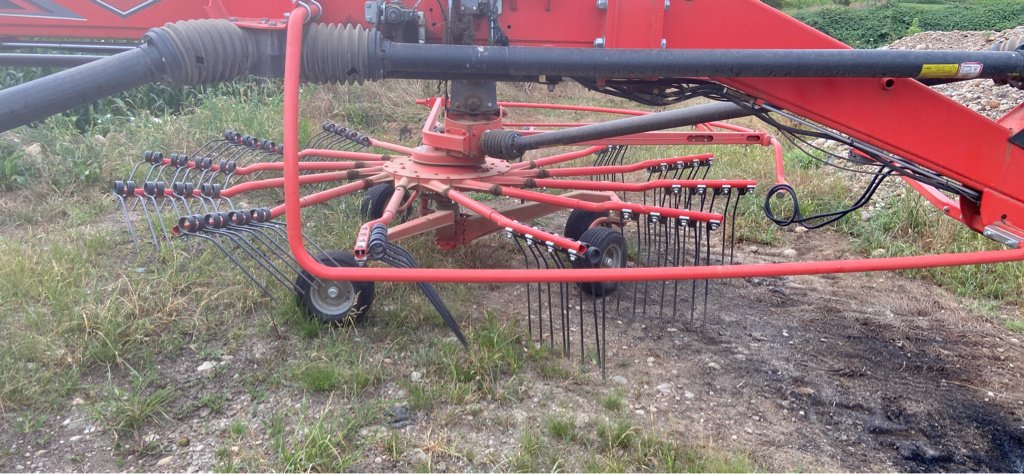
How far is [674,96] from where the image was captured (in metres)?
2.74

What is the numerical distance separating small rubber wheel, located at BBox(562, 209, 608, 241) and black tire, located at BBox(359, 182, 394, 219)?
1075mm

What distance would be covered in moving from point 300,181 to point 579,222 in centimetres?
150

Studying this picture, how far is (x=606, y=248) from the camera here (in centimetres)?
368

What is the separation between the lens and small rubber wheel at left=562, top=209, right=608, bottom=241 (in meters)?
4.15

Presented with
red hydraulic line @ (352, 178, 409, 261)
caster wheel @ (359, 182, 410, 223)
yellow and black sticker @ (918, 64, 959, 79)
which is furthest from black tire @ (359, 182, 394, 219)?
yellow and black sticker @ (918, 64, 959, 79)

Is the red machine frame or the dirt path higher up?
the red machine frame

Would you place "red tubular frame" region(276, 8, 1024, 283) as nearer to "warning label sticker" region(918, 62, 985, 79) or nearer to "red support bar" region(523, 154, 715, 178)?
"warning label sticker" region(918, 62, 985, 79)

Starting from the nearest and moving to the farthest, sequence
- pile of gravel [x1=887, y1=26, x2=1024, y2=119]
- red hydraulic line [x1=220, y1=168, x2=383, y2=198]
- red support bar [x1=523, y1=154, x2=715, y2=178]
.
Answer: red hydraulic line [x1=220, y1=168, x2=383, y2=198] → red support bar [x1=523, y1=154, x2=715, y2=178] → pile of gravel [x1=887, y1=26, x2=1024, y2=119]

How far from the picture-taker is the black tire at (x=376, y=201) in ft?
14.6

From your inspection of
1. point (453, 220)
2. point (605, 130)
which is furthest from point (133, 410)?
point (605, 130)

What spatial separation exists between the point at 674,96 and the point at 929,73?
81 centimetres

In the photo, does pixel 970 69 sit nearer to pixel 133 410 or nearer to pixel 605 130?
pixel 605 130

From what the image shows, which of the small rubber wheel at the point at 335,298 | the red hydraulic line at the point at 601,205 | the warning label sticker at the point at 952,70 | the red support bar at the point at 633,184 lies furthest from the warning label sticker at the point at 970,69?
the small rubber wheel at the point at 335,298

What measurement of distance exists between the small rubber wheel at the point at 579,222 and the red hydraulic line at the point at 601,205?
0.64 m
